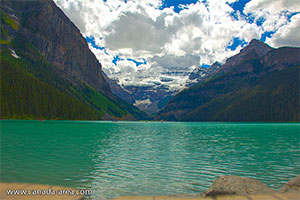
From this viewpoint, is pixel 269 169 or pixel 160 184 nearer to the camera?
pixel 160 184

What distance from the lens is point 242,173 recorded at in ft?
91.7

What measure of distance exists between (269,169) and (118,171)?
760 inches

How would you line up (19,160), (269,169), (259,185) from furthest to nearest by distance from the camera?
1. (19,160)
2. (269,169)
3. (259,185)

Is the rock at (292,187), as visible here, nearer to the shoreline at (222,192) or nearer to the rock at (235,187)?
the shoreline at (222,192)

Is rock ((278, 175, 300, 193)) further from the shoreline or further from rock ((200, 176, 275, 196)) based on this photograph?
rock ((200, 176, 275, 196))

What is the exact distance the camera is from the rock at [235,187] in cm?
1673

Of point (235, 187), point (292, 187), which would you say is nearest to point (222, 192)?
point (235, 187)

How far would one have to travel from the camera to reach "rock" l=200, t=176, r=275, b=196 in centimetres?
1673

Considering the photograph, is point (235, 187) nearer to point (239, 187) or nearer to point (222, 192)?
point (239, 187)

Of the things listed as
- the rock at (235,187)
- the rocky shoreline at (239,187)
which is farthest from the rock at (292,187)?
the rock at (235,187)

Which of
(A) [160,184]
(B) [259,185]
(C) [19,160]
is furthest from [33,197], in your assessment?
(C) [19,160]

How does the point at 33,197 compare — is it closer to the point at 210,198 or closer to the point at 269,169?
the point at 210,198

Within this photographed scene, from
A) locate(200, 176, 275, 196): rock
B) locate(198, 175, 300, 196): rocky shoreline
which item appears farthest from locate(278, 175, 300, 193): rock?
locate(200, 176, 275, 196): rock

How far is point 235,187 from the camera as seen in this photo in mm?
17469
